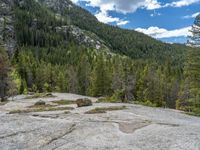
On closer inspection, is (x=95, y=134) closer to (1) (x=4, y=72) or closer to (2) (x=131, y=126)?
(2) (x=131, y=126)

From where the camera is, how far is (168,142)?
22.2 meters

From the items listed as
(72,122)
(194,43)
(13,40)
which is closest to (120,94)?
(194,43)

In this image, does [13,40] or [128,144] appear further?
[13,40]

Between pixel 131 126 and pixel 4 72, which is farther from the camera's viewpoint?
pixel 4 72

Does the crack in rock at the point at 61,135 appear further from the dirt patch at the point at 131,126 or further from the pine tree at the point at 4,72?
the pine tree at the point at 4,72

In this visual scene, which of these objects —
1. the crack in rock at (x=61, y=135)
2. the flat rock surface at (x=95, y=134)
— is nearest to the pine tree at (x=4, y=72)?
the flat rock surface at (x=95, y=134)

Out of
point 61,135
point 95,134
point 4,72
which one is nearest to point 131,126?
point 95,134

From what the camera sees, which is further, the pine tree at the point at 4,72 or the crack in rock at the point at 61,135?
the pine tree at the point at 4,72

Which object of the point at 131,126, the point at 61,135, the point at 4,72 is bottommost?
the point at 61,135

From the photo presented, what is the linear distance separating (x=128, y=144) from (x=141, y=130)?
17.2ft

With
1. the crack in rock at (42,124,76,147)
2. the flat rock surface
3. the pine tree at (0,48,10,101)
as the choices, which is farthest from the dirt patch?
the pine tree at (0,48,10,101)

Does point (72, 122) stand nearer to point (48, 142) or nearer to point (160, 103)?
point (48, 142)

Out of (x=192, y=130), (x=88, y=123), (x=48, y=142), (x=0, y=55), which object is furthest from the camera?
(x=0, y=55)

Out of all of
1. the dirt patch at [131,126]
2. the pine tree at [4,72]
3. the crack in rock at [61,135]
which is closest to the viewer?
the crack in rock at [61,135]
